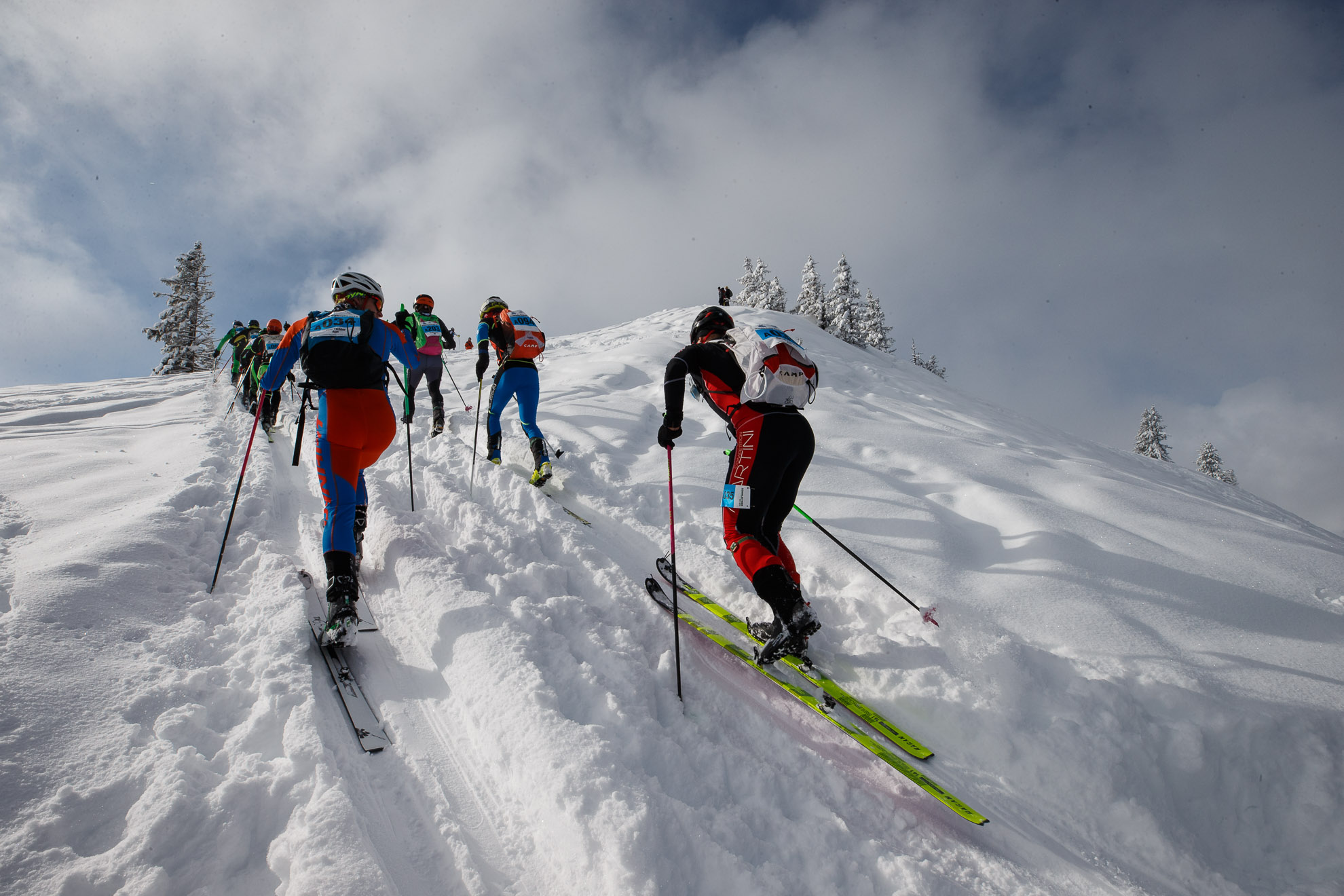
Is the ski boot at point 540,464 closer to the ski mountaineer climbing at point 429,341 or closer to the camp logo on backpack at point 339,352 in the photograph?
the camp logo on backpack at point 339,352

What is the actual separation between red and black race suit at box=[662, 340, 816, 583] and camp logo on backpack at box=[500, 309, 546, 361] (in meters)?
3.32

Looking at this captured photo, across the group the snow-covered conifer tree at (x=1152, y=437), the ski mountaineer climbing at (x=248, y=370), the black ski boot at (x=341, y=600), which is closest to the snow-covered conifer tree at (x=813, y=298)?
the snow-covered conifer tree at (x=1152, y=437)

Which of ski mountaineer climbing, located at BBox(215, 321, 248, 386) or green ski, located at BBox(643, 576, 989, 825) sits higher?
ski mountaineer climbing, located at BBox(215, 321, 248, 386)

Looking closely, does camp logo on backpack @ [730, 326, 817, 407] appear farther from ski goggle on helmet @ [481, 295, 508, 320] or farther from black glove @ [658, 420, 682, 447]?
ski goggle on helmet @ [481, 295, 508, 320]

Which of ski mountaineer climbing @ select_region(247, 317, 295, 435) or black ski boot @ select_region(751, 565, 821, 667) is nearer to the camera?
black ski boot @ select_region(751, 565, 821, 667)

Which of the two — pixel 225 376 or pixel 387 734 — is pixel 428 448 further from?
pixel 225 376

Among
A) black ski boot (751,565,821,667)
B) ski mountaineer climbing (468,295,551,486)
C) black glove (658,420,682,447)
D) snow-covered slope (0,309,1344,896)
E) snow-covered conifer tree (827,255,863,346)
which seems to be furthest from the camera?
snow-covered conifer tree (827,255,863,346)

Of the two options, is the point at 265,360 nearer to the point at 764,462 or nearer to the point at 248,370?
the point at 248,370

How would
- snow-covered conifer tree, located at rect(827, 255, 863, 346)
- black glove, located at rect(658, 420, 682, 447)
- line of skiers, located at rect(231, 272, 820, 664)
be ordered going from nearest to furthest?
line of skiers, located at rect(231, 272, 820, 664) → black glove, located at rect(658, 420, 682, 447) → snow-covered conifer tree, located at rect(827, 255, 863, 346)

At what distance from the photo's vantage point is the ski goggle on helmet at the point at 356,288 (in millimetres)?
3984

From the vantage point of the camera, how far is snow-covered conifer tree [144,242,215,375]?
1204 inches

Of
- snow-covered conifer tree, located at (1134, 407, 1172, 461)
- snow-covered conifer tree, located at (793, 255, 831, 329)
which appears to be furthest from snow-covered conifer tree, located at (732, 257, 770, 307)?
snow-covered conifer tree, located at (1134, 407, 1172, 461)

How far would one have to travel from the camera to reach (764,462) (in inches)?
138

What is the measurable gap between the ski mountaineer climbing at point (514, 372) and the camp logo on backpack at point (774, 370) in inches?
131
